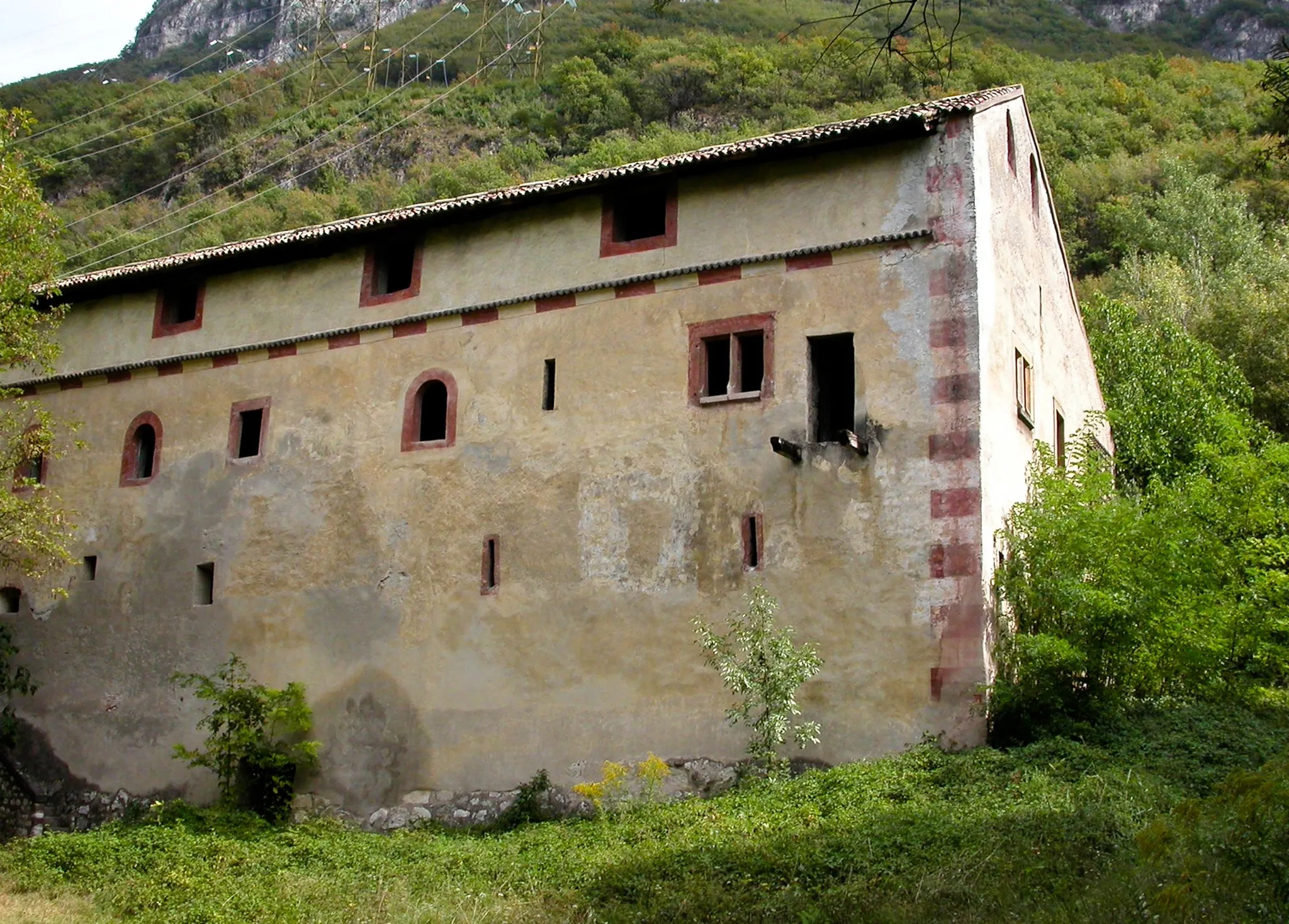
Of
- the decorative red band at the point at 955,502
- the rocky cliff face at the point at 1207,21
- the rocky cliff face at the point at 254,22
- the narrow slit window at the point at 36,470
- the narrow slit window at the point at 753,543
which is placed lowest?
the narrow slit window at the point at 753,543

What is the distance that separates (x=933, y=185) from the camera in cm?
1744

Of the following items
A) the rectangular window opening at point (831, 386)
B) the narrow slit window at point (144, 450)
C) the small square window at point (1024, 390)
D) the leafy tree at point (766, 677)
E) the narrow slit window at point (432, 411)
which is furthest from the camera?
the narrow slit window at point (144, 450)

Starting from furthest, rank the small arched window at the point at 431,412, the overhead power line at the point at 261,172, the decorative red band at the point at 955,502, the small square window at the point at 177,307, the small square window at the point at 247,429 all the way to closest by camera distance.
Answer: the overhead power line at the point at 261,172, the small square window at the point at 177,307, the small square window at the point at 247,429, the small arched window at the point at 431,412, the decorative red band at the point at 955,502

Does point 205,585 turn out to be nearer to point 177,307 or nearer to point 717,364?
point 177,307

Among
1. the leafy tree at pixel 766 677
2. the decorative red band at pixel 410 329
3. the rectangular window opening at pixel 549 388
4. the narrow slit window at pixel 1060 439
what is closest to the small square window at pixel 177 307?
the decorative red band at pixel 410 329

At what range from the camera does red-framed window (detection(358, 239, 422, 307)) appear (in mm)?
20906

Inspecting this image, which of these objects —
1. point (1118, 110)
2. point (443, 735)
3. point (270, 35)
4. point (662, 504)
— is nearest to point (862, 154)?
point (662, 504)

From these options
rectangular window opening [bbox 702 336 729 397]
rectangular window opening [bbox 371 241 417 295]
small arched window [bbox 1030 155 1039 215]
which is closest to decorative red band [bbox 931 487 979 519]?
rectangular window opening [bbox 702 336 729 397]

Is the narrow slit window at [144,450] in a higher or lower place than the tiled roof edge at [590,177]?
lower

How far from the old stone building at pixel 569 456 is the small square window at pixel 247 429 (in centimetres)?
6

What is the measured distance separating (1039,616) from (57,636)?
1481 centimetres

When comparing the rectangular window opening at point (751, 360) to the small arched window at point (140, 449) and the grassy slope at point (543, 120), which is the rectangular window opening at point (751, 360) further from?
the grassy slope at point (543, 120)

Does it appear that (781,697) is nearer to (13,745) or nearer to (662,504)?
(662,504)

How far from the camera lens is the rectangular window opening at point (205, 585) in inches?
826
